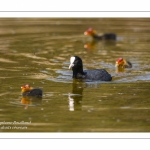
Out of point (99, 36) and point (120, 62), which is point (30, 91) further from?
point (99, 36)

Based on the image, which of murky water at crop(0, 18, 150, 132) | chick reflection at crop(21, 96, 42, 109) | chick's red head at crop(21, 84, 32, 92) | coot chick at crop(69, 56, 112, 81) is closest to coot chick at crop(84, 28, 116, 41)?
murky water at crop(0, 18, 150, 132)

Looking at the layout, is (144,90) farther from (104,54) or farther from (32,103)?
(104,54)

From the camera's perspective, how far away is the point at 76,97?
1202 centimetres

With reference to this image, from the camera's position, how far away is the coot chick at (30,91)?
11812mm

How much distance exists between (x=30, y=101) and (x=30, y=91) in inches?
11.2

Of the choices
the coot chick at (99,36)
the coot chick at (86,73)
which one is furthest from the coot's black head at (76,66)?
the coot chick at (99,36)

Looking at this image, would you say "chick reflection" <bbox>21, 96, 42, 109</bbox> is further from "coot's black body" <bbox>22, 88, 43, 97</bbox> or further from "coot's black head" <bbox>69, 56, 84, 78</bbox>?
"coot's black head" <bbox>69, 56, 84, 78</bbox>

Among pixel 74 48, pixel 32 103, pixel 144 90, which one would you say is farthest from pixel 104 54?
pixel 32 103

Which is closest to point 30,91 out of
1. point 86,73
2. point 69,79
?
point 69,79

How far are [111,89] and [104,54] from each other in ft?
14.4

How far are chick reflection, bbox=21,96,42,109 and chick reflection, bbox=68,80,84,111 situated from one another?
1.99 ft

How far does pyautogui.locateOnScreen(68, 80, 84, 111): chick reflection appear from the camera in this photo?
1128cm

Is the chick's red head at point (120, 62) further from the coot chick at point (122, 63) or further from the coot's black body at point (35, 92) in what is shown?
the coot's black body at point (35, 92)
